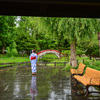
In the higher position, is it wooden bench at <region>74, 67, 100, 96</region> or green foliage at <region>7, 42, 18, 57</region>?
green foliage at <region>7, 42, 18, 57</region>

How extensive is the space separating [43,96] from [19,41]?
37.5m

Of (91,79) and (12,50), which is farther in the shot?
(12,50)

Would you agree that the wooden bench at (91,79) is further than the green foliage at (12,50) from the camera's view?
No

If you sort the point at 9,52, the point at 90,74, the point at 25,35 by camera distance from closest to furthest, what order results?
the point at 90,74 → the point at 9,52 → the point at 25,35

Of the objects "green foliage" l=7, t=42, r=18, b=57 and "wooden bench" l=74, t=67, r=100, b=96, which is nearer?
"wooden bench" l=74, t=67, r=100, b=96

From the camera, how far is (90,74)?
7141 millimetres

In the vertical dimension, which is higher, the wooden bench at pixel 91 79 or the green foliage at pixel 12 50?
the green foliage at pixel 12 50

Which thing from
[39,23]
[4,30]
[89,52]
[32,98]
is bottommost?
[32,98]

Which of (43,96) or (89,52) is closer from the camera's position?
(43,96)

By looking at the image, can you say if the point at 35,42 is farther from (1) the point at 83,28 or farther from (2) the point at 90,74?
(2) the point at 90,74

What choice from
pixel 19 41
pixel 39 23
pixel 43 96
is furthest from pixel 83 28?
pixel 19 41

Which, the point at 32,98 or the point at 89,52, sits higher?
the point at 89,52

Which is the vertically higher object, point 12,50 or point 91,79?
point 12,50
